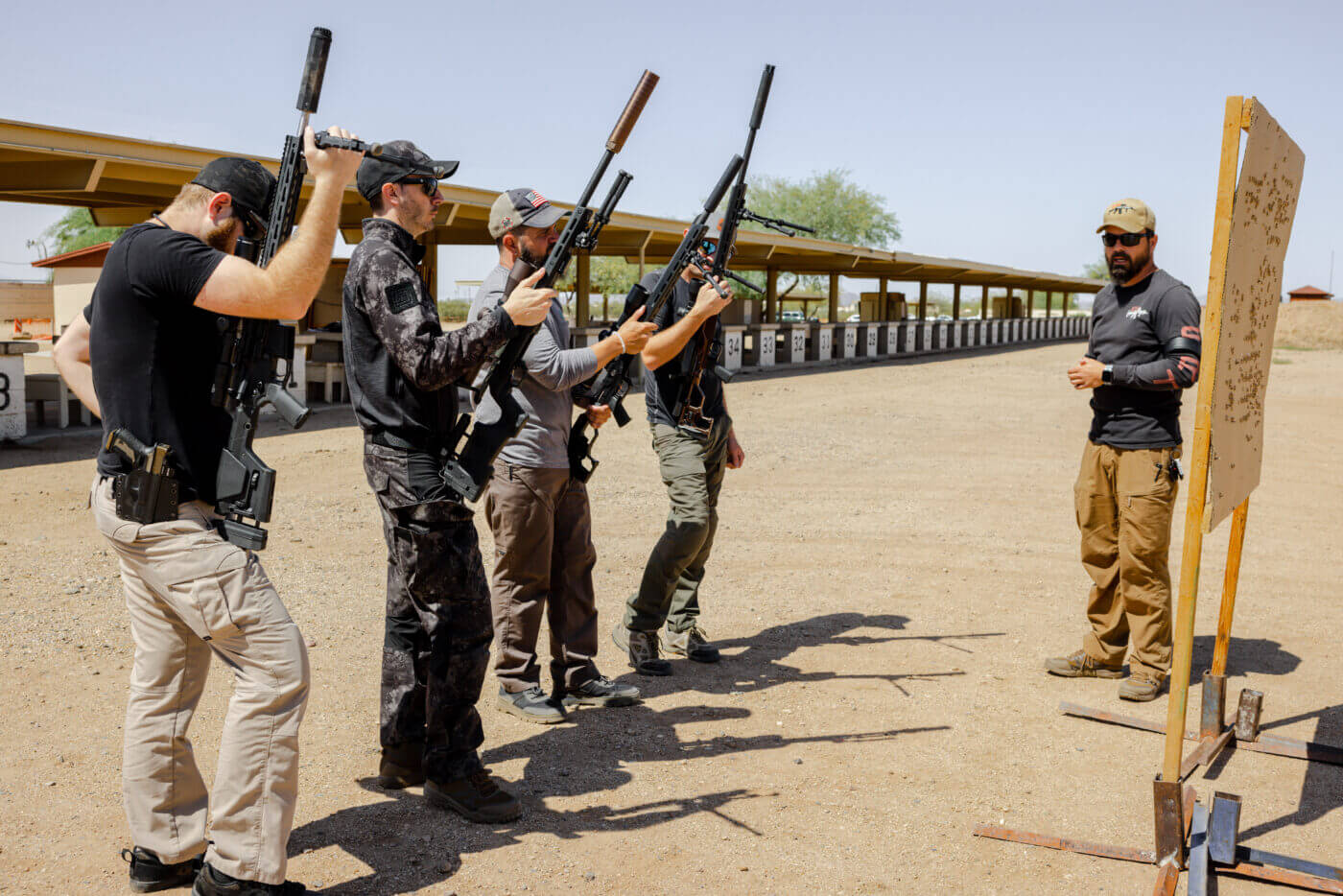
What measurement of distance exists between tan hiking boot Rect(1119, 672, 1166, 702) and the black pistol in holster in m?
3.97

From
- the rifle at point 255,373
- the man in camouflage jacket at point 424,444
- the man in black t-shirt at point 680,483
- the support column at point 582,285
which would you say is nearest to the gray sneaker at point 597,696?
the man in black t-shirt at point 680,483

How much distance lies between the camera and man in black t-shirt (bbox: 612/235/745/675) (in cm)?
481

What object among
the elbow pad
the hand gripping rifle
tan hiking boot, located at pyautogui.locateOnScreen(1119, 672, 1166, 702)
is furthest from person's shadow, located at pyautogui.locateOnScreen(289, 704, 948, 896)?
the elbow pad

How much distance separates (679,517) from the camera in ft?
15.9

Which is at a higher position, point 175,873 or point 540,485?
point 540,485

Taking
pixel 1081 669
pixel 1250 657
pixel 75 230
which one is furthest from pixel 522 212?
pixel 75 230

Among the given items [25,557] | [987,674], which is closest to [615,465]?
[25,557]

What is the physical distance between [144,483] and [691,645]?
307 centimetres

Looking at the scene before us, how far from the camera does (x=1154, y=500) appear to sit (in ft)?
15.2

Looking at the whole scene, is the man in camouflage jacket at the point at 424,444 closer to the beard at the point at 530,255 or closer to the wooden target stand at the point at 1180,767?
the beard at the point at 530,255

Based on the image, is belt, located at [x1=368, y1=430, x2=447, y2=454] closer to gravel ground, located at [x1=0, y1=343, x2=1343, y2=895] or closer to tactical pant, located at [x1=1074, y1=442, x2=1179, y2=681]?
gravel ground, located at [x1=0, y1=343, x2=1343, y2=895]

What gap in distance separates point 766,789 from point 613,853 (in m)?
0.71

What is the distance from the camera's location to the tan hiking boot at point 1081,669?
4988mm

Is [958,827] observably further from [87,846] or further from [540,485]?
[87,846]
